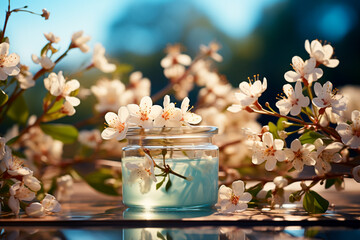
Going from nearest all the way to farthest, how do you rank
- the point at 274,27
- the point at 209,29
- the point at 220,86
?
the point at 220,86, the point at 274,27, the point at 209,29

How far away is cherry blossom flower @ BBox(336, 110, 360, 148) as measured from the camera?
2.03 ft

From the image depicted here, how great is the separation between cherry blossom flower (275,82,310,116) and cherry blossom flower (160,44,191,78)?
487 millimetres

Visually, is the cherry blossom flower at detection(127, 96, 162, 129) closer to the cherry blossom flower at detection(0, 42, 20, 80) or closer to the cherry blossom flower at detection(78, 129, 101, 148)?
the cherry blossom flower at detection(0, 42, 20, 80)

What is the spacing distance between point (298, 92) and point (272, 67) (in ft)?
11.2

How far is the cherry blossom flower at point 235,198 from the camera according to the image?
2.12 ft

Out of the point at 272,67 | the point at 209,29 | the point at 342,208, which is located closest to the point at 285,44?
the point at 272,67

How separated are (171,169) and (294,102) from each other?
215 mm

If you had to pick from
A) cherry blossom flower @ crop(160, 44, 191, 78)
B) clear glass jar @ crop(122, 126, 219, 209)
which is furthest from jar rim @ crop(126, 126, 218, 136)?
cherry blossom flower @ crop(160, 44, 191, 78)

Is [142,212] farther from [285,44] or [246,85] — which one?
[285,44]

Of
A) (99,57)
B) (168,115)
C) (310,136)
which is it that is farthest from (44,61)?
(310,136)

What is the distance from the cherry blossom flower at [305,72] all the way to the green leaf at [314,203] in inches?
7.0

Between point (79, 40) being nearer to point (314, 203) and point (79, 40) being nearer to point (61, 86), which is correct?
point (61, 86)

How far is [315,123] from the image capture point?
0.66 metres

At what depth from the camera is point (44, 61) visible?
74 centimetres
